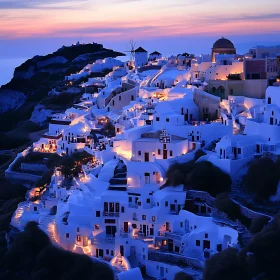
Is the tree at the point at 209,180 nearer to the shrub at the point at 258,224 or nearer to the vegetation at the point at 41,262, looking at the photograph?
the shrub at the point at 258,224

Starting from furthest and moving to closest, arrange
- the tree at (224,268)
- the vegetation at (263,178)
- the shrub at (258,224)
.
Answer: the vegetation at (263,178), the shrub at (258,224), the tree at (224,268)

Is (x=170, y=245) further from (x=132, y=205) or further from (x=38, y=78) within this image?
(x=38, y=78)

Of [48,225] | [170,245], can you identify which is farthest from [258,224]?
[48,225]

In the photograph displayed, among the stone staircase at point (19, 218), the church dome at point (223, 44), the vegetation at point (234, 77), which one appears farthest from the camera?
the church dome at point (223, 44)

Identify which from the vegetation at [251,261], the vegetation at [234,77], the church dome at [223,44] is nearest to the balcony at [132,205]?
the vegetation at [251,261]

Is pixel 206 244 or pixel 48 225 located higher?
pixel 206 244

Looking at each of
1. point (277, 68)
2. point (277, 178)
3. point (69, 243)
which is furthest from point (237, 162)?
point (277, 68)

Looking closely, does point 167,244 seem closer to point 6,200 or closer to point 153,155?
point 153,155
